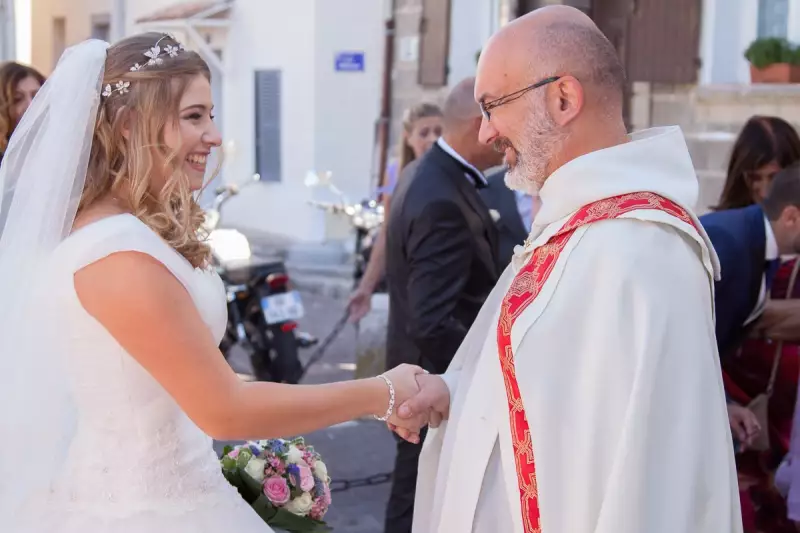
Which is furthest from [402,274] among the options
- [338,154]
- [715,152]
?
[338,154]

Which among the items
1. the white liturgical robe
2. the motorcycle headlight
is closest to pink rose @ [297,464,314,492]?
the white liturgical robe

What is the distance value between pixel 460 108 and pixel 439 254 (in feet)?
2.12

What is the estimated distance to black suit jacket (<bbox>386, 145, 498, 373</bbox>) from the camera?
413 centimetres

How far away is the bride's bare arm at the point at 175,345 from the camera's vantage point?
7.38 feet

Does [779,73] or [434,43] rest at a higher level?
[434,43]

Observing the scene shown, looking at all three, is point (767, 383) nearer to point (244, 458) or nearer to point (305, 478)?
point (305, 478)

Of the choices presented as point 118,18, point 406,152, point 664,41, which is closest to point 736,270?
point 406,152

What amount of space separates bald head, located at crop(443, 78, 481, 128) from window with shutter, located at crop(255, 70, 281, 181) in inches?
472

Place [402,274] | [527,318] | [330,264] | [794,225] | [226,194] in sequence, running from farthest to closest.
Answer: [330,264], [226,194], [402,274], [794,225], [527,318]

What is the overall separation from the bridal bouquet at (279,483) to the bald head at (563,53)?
1.11 m

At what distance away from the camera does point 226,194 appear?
29.8 ft

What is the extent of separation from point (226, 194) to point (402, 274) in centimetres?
495

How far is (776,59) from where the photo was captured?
23.6 feet

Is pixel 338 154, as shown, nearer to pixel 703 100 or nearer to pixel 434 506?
pixel 703 100
